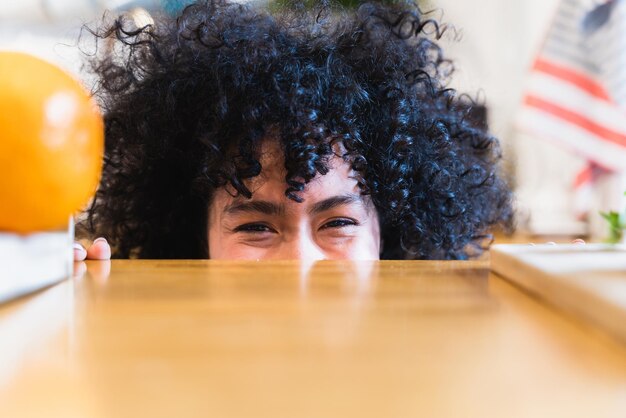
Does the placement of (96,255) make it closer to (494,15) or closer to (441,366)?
(441,366)

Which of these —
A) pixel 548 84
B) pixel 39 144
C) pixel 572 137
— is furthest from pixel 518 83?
pixel 39 144

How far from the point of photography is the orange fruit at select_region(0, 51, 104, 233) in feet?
0.98

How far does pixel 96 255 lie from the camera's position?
708mm

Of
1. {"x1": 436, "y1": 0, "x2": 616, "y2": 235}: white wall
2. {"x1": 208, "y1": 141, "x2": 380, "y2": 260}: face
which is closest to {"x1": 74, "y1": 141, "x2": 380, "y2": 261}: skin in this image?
{"x1": 208, "y1": 141, "x2": 380, "y2": 260}: face

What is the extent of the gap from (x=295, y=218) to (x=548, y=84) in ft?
8.76

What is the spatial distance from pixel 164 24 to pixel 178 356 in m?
1.04

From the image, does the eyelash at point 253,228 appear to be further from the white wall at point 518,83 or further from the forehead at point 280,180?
the white wall at point 518,83

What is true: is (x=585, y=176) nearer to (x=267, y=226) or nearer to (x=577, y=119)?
(x=577, y=119)

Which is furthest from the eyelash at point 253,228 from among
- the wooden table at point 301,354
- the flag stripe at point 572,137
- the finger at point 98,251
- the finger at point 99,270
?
the flag stripe at point 572,137

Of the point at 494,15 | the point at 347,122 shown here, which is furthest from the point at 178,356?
the point at 494,15

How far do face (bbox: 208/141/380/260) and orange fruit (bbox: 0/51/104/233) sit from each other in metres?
0.59

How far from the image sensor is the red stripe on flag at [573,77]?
3090 millimetres

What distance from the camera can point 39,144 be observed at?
30 centimetres

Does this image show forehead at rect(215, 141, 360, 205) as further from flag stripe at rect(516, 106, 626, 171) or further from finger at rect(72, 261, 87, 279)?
flag stripe at rect(516, 106, 626, 171)
